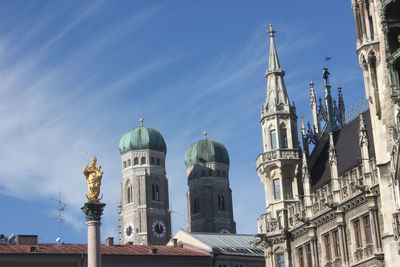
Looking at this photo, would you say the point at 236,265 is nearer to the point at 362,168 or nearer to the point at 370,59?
the point at 362,168

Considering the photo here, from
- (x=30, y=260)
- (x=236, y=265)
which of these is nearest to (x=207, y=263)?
(x=236, y=265)

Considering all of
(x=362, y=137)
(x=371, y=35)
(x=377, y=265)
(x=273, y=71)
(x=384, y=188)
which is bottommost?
(x=377, y=265)

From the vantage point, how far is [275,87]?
80.9m

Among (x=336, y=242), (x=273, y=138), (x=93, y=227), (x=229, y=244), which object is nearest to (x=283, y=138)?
(x=273, y=138)

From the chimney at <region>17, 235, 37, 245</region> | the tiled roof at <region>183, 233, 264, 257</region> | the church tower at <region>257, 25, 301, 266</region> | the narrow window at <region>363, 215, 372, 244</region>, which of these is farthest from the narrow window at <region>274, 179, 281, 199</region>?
the chimney at <region>17, 235, 37, 245</region>

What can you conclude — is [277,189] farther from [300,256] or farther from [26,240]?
[26,240]

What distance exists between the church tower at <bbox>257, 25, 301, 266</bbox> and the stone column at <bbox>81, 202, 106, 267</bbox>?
16153 mm

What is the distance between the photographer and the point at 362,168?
63.1 metres

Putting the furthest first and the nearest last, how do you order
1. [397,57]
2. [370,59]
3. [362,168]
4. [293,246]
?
[293,246] < [362,168] < [370,59] < [397,57]

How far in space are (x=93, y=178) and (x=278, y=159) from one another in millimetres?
17144

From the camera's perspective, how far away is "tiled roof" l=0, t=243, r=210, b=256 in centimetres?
8638

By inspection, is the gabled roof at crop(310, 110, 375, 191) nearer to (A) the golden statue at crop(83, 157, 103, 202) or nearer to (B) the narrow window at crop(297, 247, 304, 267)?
(B) the narrow window at crop(297, 247, 304, 267)

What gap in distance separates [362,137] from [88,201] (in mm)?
22453

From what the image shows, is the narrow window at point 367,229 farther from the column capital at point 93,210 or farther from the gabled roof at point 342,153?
the column capital at point 93,210
